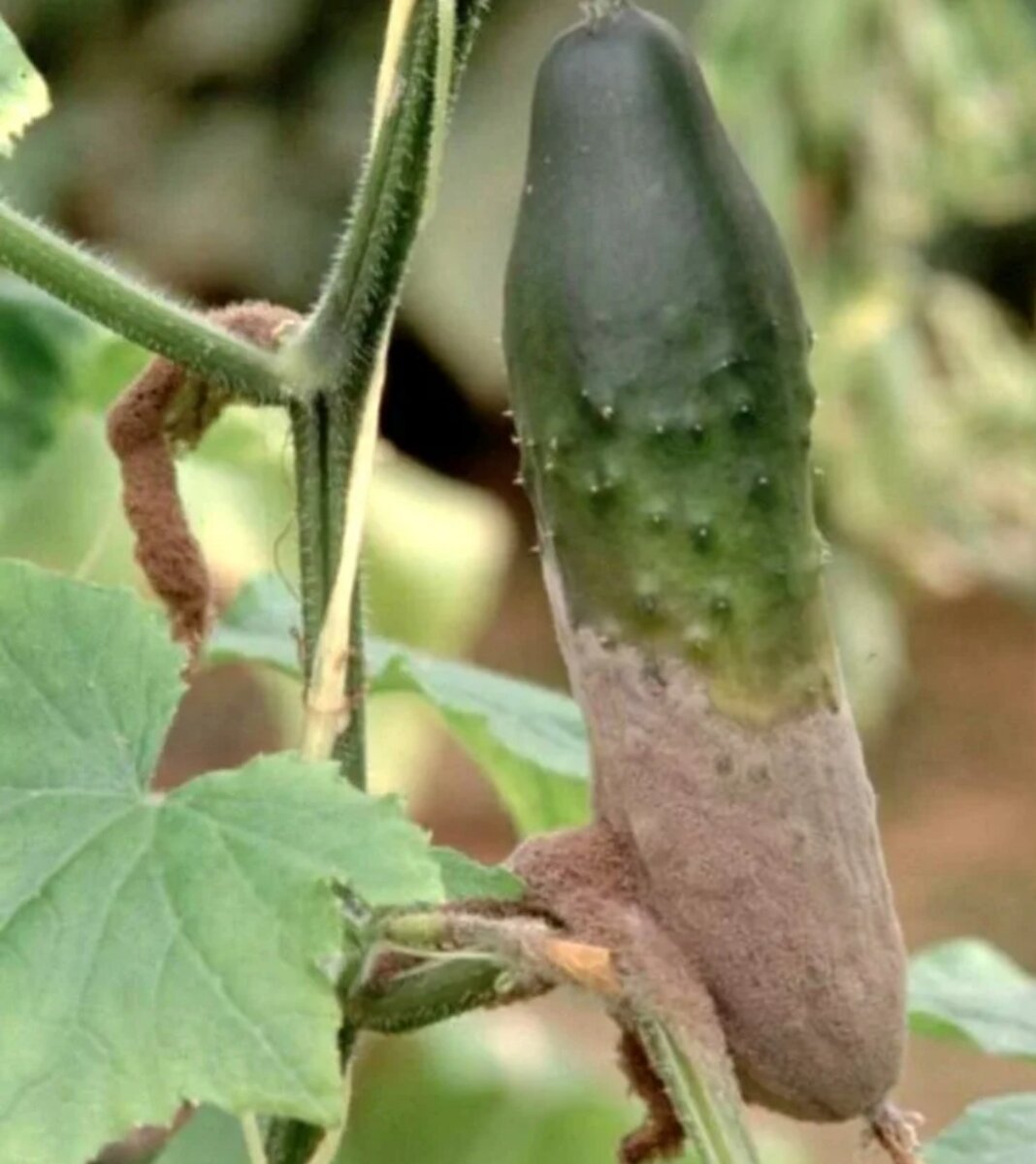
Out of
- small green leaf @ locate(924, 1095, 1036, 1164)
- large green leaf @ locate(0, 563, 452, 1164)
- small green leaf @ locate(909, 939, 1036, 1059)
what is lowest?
small green leaf @ locate(924, 1095, 1036, 1164)

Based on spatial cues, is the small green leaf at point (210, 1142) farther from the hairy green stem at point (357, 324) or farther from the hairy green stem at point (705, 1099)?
the hairy green stem at point (705, 1099)

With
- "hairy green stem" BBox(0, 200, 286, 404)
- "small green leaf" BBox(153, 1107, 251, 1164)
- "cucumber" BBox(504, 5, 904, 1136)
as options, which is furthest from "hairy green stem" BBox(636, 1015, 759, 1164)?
"small green leaf" BBox(153, 1107, 251, 1164)

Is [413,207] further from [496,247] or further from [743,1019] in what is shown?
[496,247]

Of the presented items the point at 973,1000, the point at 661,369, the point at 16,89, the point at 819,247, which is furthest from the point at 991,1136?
the point at 819,247

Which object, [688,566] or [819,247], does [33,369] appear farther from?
[819,247]

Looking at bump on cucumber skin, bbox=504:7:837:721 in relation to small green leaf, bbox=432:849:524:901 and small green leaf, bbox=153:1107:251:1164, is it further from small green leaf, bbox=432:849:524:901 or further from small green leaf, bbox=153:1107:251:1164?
small green leaf, bbox=153:1107:251:1164

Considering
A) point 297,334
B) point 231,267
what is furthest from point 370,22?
point 297,334

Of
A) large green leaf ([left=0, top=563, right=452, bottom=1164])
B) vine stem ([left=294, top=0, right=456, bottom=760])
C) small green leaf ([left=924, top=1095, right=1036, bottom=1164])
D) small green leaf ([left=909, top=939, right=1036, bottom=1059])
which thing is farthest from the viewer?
small green leaf ([left=909, top=939, right=1036, bottom=1059])
